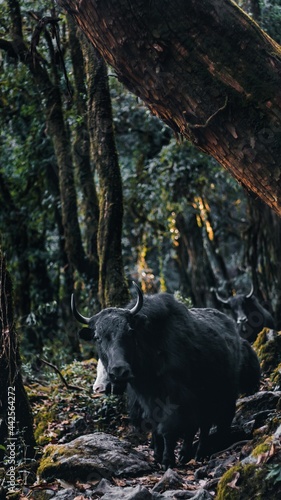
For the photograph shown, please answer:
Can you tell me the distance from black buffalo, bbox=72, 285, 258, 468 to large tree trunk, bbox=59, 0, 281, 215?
10.3 ft

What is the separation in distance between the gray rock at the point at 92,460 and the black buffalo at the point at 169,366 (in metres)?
0.62

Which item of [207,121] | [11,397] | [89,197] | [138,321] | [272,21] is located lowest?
[11,397]

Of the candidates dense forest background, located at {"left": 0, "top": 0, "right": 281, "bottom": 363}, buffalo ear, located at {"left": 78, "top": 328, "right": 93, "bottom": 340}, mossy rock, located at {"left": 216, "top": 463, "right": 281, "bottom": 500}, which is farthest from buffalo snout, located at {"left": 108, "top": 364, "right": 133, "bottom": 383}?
dense forest background, located at {"left": 0, "top": 0, "right": 281, "bottom": 363}

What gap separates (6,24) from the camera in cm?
1634

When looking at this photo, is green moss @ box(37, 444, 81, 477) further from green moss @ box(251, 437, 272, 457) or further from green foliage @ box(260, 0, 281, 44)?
green foliage @ box(260, 0, 281, 44)

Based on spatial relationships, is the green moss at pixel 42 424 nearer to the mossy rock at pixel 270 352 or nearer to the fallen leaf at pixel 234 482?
the mossy rock at pixel 270 352

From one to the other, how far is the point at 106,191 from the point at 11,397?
416 cm

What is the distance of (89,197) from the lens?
15.0 meters

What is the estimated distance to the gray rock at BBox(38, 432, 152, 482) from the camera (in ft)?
25.1

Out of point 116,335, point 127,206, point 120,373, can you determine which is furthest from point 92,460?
point 127,206

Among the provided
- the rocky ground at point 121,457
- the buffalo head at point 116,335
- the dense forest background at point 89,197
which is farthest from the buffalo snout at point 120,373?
the dense forest background at point 89,197

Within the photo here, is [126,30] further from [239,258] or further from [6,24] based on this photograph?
[239,258]

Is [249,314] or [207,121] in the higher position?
[207,121]

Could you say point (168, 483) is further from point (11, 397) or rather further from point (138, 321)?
point (138, 321)
